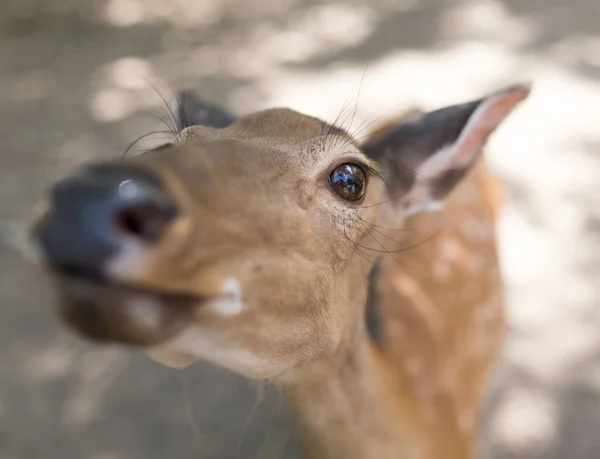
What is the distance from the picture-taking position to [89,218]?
0.86 metres

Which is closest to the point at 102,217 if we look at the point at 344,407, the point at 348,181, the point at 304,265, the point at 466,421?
the point at 304,265

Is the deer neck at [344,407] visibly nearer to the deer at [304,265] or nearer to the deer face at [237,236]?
the deer at [304,265]

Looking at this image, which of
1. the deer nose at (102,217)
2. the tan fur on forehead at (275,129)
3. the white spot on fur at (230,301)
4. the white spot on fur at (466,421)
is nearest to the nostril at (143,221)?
the deer nose at (102,217)

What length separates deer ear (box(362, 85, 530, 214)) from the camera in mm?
1847

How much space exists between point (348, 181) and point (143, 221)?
0.76 meters

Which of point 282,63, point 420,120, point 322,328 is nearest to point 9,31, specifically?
point 282,63

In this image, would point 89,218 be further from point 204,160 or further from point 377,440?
point 377,440

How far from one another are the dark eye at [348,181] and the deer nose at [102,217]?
66cm

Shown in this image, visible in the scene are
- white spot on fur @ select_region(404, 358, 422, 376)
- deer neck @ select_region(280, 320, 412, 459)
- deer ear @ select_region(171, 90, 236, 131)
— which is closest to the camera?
deer neck @ select_region(280, 320, 412, 459)

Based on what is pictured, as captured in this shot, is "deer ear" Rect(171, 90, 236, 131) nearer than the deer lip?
No

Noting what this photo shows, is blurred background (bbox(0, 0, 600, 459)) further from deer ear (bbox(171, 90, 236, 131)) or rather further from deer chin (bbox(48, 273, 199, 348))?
deer chin (bbox(48, 273, 199, 348))

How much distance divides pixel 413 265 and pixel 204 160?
5.79ft

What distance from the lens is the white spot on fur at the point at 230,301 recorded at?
103cm

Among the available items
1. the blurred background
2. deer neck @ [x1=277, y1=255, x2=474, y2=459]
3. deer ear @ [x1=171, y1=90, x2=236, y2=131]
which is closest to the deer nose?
deer neck @ [x1=277, y1=255, x2=474, y2=459]
